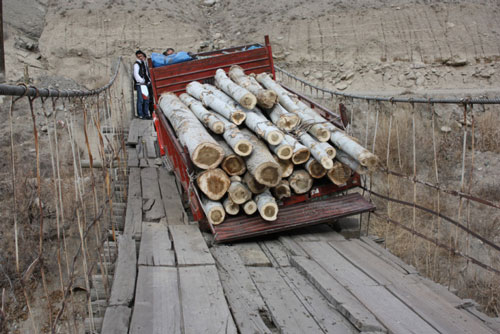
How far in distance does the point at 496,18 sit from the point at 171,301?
22.0 meters

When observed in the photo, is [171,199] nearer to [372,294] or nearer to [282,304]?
[282,304]

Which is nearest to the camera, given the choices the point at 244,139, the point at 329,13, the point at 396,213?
the point at 244,139

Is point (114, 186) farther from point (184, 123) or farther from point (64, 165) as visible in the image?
point (64, 165)

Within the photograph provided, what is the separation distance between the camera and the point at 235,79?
6.35m

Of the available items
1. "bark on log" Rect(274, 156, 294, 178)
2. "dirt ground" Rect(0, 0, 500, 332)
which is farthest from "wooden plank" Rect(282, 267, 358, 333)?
"dirt ground" Rect(0, 0, 500, 332)

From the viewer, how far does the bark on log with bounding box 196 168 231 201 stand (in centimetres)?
475

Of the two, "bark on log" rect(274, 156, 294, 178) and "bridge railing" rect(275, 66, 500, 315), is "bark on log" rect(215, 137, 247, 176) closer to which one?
"bark on log" rect(274, 156, 294, 178)

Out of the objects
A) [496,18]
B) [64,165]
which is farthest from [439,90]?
[64,165]

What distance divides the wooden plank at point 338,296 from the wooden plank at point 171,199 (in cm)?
166

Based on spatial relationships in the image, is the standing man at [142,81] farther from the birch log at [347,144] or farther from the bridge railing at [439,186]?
the birch log at [347,144]

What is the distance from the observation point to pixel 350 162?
5.08m

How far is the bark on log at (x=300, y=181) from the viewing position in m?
5.14

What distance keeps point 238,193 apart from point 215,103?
1.46 m

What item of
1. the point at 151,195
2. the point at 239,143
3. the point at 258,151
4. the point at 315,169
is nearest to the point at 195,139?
the point at 239,143
